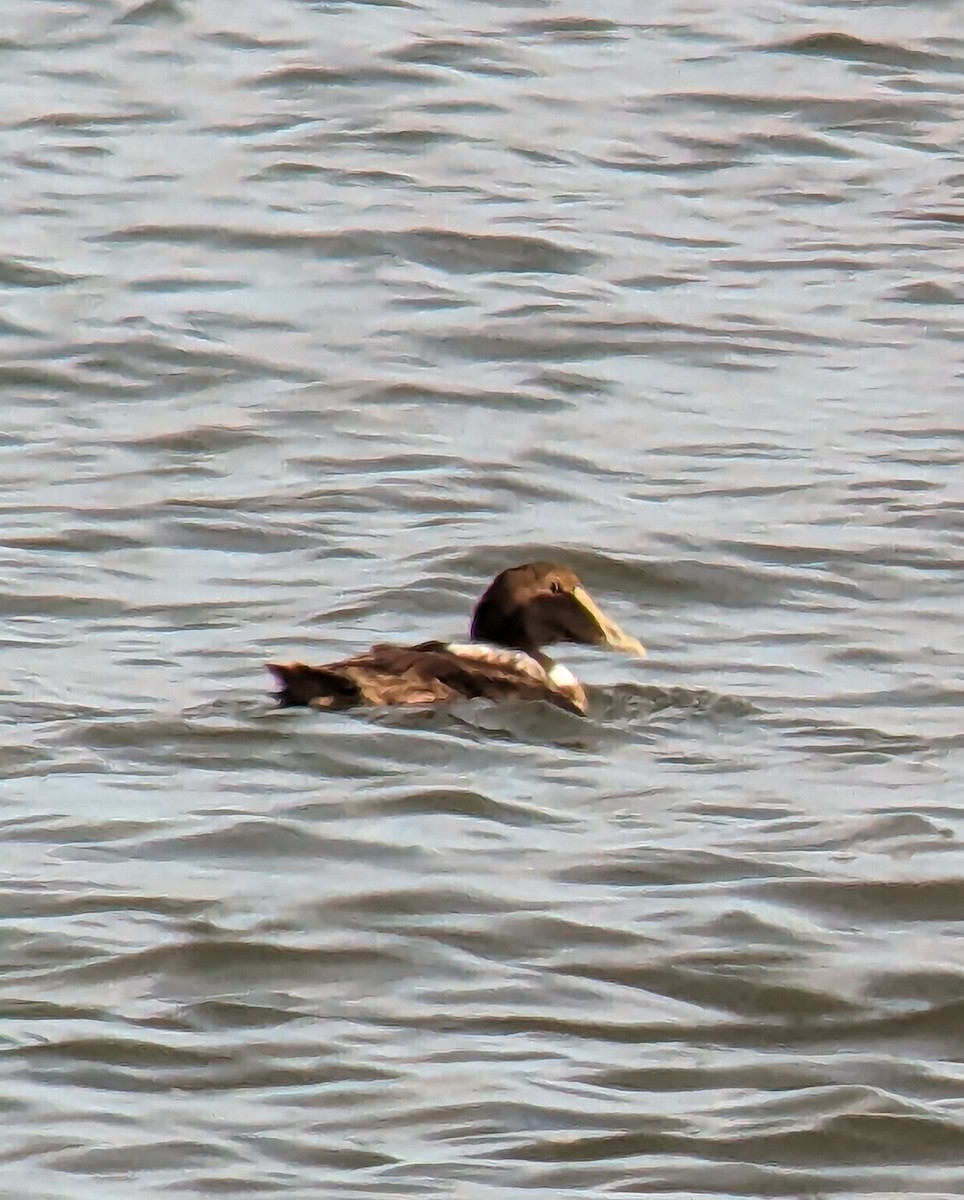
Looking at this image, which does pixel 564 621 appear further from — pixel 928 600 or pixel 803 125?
pixel 803 125

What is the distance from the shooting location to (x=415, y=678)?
357 inches

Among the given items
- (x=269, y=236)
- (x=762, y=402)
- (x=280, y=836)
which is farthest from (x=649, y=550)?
(x=269, y=236)

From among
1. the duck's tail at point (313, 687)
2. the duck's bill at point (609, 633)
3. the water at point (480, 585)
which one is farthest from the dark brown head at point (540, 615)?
the duck's tail at point (313, 687)

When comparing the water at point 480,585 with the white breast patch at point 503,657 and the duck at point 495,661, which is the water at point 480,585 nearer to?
the duck at point 495,661

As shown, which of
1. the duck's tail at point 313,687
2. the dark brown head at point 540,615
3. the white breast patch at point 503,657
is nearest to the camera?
the duck's tail at point 313,687

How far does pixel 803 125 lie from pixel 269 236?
2.92 meters

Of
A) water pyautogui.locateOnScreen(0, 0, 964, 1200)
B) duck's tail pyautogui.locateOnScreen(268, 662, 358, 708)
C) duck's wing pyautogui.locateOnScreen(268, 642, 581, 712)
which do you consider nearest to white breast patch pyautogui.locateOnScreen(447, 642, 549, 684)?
duck's wing pyautogui.locateOnScreen(268, 642, 581, 712)

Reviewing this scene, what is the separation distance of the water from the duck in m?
0.09

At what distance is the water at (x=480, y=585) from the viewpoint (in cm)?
649

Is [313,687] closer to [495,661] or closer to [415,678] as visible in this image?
[415,678]

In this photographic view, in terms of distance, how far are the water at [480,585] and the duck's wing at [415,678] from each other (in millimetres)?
78

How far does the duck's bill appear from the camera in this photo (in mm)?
9805

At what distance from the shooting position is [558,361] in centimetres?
1291

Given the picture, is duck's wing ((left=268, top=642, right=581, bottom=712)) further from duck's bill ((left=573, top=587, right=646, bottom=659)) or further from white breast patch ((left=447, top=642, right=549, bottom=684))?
duck's bill ((left=573, top=587, right=646, bottom=659))
